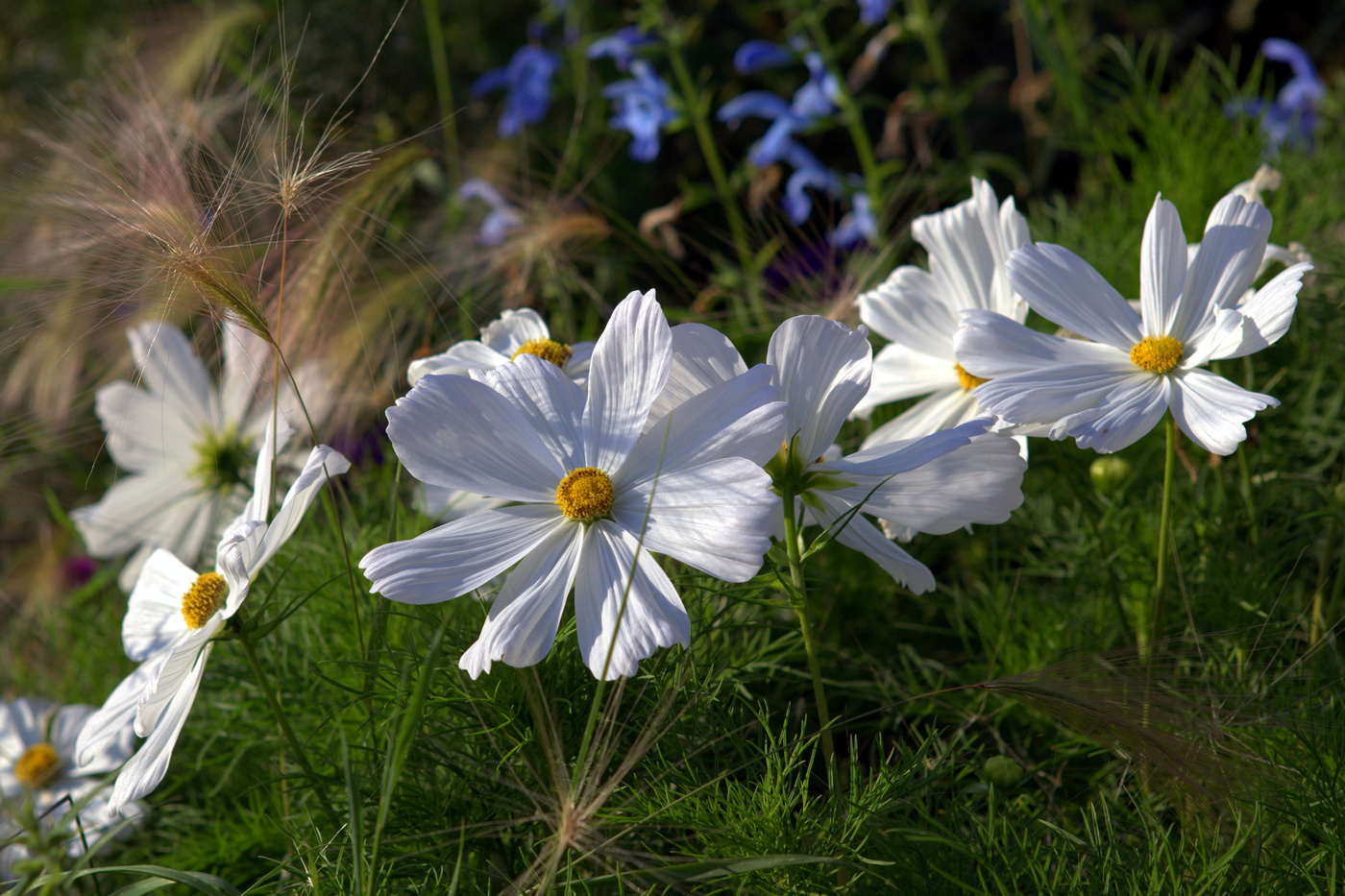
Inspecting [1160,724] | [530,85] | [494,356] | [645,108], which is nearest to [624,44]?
[645,108]

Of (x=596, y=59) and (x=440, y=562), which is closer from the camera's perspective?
(x=440, y=562)

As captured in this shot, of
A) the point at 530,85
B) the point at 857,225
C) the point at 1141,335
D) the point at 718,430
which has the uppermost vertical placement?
the point at 718,430

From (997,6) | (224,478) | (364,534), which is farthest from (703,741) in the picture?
(997,6)

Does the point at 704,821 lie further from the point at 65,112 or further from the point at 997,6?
the point at 997,6

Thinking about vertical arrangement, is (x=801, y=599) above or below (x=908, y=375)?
above

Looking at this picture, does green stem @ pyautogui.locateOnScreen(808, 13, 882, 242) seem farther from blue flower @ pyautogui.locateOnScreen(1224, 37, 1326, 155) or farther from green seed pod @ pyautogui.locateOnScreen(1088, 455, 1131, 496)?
green seed pod @ pyautogui.locateOnScreen(1088, 455, 1131, 496)

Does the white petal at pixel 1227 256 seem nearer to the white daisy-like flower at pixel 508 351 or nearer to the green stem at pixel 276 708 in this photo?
the white daisy-like flower at pixel 508 351

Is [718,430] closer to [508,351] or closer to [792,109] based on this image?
[508,351]

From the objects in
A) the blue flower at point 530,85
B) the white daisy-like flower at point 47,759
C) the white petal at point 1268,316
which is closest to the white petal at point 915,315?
the white petal at point 1268,316
